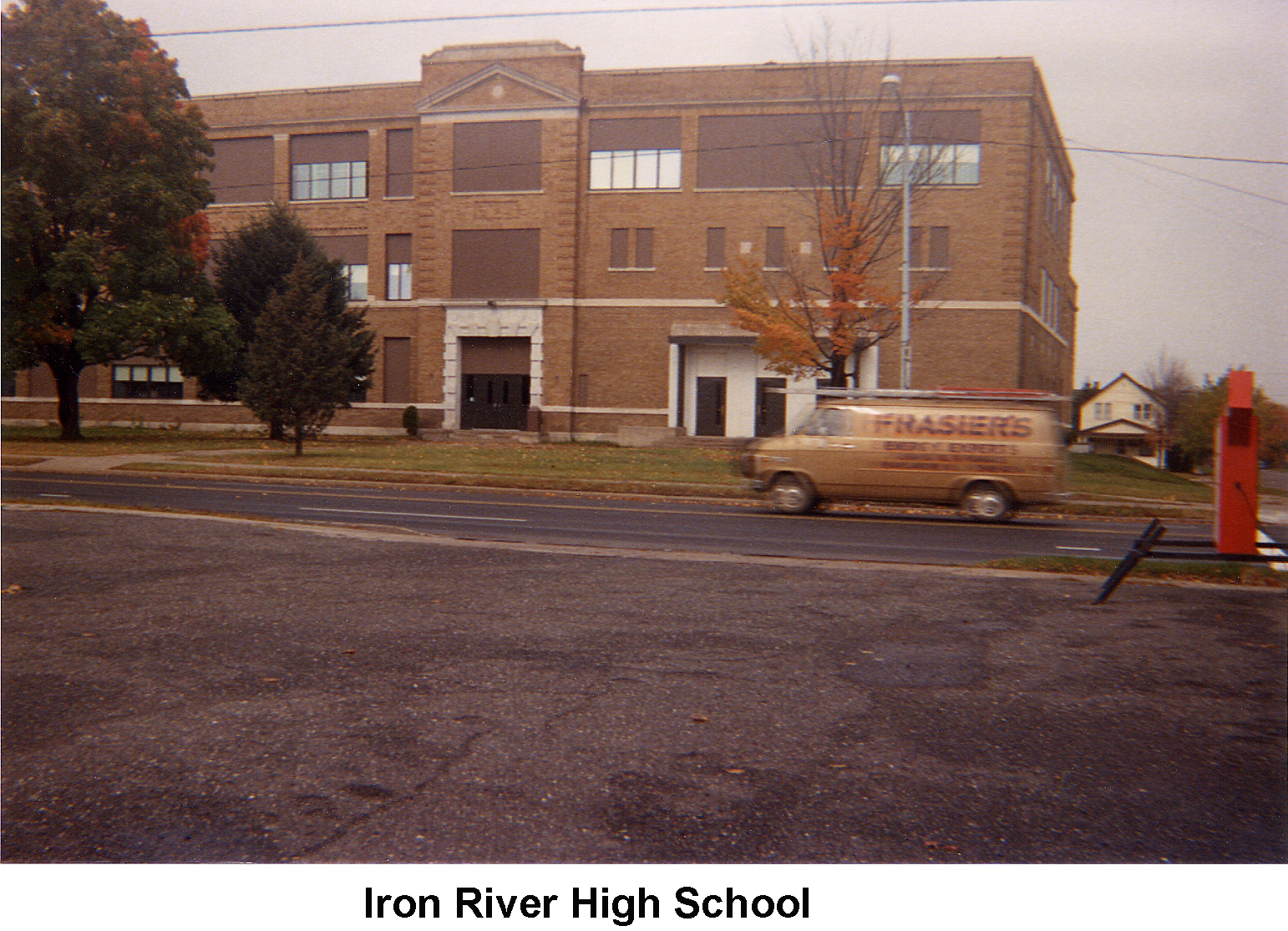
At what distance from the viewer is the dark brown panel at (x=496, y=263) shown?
4103 centimetres

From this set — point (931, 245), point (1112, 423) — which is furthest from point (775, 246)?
point (1112, 423)

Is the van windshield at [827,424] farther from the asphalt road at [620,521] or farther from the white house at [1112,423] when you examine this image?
the white house at [1112,423]

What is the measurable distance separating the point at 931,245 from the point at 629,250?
11.7 meters

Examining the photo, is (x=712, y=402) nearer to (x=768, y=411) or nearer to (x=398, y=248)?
(x=768, y=411)

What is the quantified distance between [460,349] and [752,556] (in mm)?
33371

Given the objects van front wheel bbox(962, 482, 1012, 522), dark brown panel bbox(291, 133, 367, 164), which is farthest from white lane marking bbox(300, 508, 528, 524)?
dark brown panel bbox(291, 133, 367, 164)

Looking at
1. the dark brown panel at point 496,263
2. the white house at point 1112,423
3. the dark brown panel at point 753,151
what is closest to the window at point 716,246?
the dark brown panel at point 753,151

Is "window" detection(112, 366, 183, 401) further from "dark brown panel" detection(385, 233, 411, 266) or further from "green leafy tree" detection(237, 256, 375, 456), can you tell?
"green leafy tree" detection(237, 256, 375, 456)

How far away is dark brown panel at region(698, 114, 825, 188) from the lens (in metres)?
37.6

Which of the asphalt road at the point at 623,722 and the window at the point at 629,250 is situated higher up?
the window at the point at 629,250

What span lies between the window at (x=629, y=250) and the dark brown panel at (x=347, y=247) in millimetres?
11499

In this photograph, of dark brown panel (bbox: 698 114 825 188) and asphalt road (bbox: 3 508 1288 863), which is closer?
asphalt road (bbox: 3 508 1288 863)

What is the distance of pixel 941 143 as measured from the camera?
35.5 meters

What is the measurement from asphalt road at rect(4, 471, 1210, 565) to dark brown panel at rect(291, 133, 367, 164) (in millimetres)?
26441
